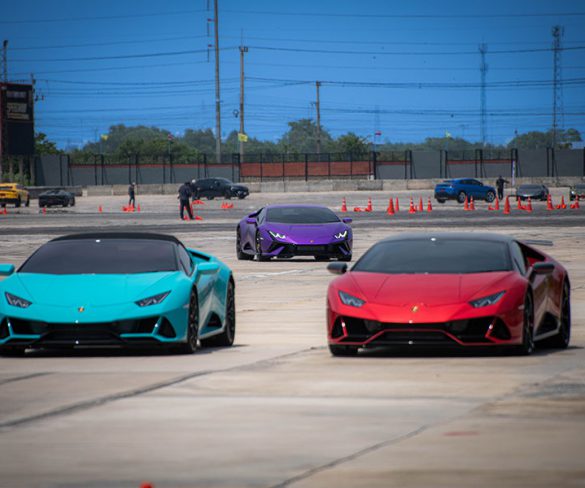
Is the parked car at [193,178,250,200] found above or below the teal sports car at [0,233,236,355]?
below

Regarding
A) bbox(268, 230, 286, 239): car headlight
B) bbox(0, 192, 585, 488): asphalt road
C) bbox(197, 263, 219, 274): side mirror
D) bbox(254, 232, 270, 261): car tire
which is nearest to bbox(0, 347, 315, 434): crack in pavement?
bbox(0, 192, 585, 488): asphalt road

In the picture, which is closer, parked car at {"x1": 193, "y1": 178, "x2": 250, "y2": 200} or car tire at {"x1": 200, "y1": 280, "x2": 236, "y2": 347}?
car tire at {"x1": 200, "y1": 280, "x2": 236, "y2": 347}

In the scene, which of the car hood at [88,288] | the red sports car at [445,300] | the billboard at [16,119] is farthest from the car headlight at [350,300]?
the billboard at [16,119]

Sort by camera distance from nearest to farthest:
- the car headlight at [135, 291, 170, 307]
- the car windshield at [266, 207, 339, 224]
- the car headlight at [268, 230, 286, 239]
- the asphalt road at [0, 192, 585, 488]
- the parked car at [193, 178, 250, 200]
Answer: the asphalt road at [0, 192, 585, 488] < the car headlight at [135, 291, 170, 307] < the car headlight at [268, 230, 286, 239] < the car windshield at [266, 207, 339, 224] < the parked car at [193, 178, 250, 200]

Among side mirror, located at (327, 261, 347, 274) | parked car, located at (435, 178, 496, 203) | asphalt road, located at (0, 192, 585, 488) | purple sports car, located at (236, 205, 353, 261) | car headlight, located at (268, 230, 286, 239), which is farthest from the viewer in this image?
parked car, located at (435, 178, 496, 203)

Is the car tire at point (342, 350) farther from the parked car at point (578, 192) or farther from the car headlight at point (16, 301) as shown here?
the parked car at point (578, 192)

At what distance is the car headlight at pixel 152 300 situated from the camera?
14.0 m

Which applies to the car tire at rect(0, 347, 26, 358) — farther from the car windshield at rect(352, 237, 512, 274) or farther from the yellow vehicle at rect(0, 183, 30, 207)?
the yellow vehicle at rect(0, 183, 30, 207)

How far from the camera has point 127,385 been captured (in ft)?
37.8

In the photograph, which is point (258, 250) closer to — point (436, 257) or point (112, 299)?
point (436, 257)

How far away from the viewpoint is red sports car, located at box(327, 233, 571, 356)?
13.5 metres

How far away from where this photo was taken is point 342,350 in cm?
1386

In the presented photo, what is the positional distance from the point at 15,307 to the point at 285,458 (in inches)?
259

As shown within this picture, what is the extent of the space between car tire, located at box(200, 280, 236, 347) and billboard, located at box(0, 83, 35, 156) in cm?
10055
